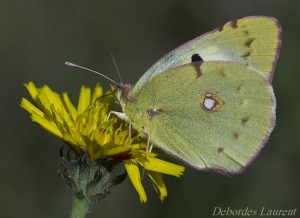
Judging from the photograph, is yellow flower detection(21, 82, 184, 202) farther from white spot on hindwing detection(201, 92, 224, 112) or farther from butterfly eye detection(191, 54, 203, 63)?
butterfly eye detection(191, 54, 203, 63)

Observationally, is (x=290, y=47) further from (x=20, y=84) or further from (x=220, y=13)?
(x=20, y=84)

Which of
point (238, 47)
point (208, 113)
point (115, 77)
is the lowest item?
point (115, 77)

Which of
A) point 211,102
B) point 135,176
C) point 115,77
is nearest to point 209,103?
point 211,102

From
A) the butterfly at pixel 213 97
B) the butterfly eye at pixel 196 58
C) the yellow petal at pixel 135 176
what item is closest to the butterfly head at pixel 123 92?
the butterfly at pixel 213 97

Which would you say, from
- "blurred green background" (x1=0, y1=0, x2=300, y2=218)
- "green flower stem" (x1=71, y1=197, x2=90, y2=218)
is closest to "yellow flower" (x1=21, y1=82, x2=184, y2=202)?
"green flower stem" (x1=71, y1=197, x2=90, y2=218)

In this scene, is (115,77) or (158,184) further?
(115,77)

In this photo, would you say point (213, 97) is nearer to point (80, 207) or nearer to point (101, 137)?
point (101, 137)
